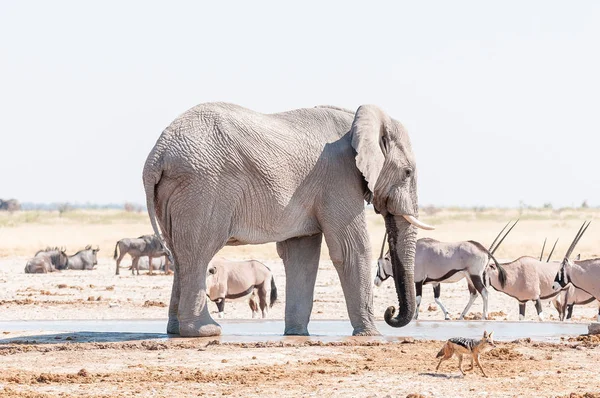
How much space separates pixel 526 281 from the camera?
64.1ft

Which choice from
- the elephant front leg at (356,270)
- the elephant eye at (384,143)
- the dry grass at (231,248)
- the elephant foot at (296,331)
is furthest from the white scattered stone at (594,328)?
the dry grass at (231,248)

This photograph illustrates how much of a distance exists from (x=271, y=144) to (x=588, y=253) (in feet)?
82.3

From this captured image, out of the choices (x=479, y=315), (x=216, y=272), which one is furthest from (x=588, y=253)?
(x=216, y=272)

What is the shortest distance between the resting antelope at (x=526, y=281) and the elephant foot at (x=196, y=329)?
8.09m

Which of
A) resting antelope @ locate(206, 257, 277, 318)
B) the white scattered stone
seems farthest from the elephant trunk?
resting antelope @ locate(206, 257, 277, 318)

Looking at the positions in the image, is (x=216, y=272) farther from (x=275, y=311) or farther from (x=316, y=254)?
(x=316, y=254)

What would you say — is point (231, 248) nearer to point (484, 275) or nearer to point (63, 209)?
point (484, 275)

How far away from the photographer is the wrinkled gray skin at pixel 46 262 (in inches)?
1136

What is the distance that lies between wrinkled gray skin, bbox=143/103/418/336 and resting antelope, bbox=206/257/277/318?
17.0 ft

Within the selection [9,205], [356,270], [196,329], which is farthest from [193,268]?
[9,205]

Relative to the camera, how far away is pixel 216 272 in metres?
18.4

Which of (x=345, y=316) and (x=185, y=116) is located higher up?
(x=185, y=116)

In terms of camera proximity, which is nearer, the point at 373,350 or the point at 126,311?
the point at 373,350

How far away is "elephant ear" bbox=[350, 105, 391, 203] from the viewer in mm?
12336
